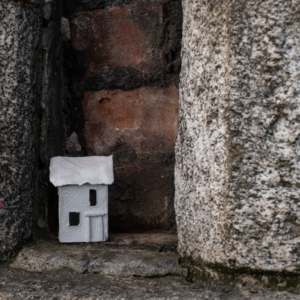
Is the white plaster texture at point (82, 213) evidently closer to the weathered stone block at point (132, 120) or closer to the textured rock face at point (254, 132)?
the weathered stone block at point (132, 120)

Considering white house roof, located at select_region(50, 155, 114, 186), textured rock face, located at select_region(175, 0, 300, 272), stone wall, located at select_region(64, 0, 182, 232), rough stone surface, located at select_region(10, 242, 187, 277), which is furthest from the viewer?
stone wall, located at select_region(64, 0, 182, 232)

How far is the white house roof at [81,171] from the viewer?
3.65 feet

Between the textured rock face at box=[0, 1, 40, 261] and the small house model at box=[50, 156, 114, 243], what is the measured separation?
10cm

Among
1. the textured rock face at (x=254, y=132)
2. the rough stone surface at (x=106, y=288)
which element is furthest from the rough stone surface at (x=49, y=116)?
the textured rock face at (x=254, y=132)

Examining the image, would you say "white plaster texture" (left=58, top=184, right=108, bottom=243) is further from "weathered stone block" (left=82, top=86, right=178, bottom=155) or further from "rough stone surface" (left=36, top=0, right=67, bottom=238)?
"weathered stone block" (left=82, top=86, right=178, bottom=155)

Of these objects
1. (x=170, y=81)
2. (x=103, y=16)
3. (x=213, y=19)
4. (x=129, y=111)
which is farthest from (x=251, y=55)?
(x=103, y=16)

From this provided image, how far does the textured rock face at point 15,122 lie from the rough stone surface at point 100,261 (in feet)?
0.23

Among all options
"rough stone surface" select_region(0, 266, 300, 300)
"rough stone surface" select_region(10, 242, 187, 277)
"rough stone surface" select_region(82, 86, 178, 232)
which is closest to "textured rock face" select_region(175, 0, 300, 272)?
"rough stone surface" select_region(0, 266, 300, 300)

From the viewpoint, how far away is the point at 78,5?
1.30 metres

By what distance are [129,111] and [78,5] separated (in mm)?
427

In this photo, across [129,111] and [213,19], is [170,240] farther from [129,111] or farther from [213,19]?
[213,19]

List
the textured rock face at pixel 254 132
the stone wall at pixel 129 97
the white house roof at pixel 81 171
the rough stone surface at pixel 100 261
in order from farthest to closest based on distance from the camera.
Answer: the stone wall at pixel 129 97
the white house roof at pixel 81 171
the rough stone surface at pixel 100 261
the textured rock face at pixel 254 132

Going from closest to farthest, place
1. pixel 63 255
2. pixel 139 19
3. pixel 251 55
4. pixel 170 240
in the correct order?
pixel 251 55 → pixel 63 255 → pixel 170 240 → pixel 139 19

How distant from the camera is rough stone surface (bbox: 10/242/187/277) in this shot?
3.13ft
